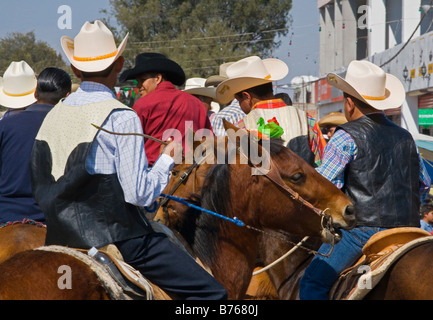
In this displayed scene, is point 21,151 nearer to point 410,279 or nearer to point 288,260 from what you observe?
point 288,260

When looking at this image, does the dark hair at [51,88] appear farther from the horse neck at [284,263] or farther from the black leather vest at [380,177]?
the black leather vest at [380,177]

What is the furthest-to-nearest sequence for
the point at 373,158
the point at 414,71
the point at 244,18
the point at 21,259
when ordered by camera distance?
the point at 244,18 → the point at 414,71 → the point at 373,158 → the point at 21,259

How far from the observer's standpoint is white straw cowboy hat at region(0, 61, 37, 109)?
600cm

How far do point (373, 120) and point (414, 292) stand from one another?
1.41 m

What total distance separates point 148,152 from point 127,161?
98.7 inches

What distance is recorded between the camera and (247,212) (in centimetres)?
390

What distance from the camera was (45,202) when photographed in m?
3.27

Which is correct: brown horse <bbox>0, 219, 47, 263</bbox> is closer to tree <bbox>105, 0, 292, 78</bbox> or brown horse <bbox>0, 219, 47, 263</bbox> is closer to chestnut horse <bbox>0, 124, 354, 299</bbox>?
chestnut horse <bbox>0, 124, 354, 299</bbox>

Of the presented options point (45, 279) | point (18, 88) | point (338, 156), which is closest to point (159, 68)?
point (18, 88)

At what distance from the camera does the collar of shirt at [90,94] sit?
132 inches

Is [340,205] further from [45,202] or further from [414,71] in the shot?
[414,71]

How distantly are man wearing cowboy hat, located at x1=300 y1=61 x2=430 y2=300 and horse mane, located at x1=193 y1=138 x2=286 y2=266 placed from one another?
0.82 meters

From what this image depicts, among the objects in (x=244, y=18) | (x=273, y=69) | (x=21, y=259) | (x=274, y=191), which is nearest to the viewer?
(x=21, y=259)

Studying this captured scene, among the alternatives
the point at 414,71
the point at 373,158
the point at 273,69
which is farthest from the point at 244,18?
Result: the point at 373,158
